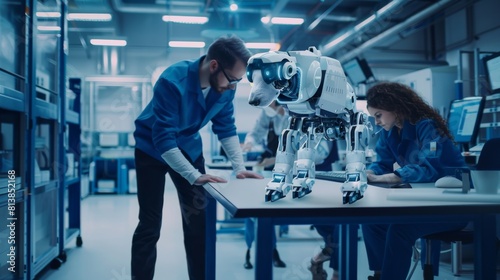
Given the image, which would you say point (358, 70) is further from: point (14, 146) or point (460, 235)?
point (14, 146)

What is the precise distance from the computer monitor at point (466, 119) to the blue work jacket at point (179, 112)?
6.45ft

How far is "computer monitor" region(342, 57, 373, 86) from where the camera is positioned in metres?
4.84

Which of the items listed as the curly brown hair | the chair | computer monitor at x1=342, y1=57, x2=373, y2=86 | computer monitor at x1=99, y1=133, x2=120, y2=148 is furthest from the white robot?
computer monitor at x1=99, y1=133, x2=120, y2=148

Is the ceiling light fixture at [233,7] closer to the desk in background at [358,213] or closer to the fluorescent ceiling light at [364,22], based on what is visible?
the fluorescent ceiling light at [364,22]

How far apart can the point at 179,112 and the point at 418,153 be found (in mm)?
969

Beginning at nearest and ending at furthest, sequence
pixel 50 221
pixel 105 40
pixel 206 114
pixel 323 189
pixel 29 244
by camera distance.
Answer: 1. pixel 323 189
2. pixel 206 114
3. pixel 29 244
4. pixel 50 221
5. pixel 105 40

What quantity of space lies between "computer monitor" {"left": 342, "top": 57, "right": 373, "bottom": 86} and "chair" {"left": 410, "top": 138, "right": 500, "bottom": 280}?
9.17ft

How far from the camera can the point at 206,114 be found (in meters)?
1.67

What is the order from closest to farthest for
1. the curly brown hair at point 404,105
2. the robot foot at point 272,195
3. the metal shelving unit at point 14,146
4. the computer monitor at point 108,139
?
1. the robot foot at point 272,195
2. the curly brown hair at point 404,105
3. the metal shelving unit at point 14,146
4. the computer monitor at point 108,139

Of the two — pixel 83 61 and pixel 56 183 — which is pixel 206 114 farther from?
pixel 83 61

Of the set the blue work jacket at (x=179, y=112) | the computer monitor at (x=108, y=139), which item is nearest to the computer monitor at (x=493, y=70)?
the blue work jacket at (x=179, y=112)

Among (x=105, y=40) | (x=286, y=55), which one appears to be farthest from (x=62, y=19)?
(x=105, y=40)

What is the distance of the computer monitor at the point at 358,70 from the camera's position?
15.9ft

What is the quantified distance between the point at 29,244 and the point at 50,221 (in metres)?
0.77
